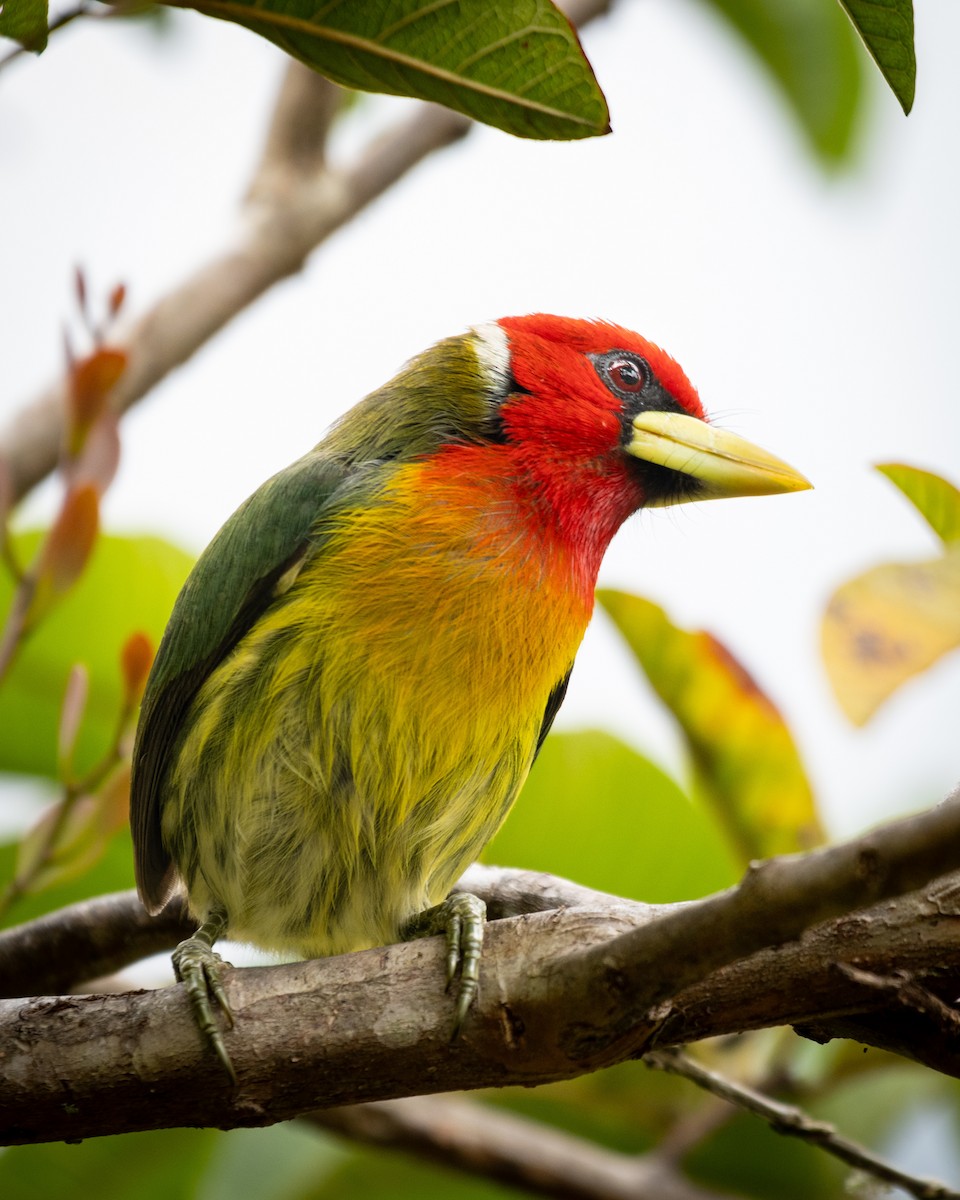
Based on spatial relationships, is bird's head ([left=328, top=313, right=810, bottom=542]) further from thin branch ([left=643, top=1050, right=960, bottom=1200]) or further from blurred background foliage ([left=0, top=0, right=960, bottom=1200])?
thin branch ([left=643, top=1050, right=960, bottom=1200])

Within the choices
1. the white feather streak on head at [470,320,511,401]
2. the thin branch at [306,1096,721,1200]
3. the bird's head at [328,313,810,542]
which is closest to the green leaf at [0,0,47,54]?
the bird's head at [328,313,810,542]

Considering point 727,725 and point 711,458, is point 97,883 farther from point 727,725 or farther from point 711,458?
point 711,458

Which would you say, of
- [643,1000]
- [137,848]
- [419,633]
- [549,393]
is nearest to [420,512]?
[419,633]

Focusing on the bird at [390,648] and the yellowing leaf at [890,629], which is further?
the yellowing leaf at [890,629]

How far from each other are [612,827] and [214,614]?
1.28 metres

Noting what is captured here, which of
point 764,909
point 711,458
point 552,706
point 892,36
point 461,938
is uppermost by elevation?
point 892,36

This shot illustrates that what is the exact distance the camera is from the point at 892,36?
1.58 meters

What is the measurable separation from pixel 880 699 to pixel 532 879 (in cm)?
77

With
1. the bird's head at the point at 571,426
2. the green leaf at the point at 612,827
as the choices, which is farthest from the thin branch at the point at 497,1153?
the bird's head at the point at 571,426

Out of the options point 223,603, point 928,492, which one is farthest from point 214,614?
point 928,492

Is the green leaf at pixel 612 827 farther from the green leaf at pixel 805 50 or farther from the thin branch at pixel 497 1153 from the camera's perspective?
the green leaf at pixel 805 50

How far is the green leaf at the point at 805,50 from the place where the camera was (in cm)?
346

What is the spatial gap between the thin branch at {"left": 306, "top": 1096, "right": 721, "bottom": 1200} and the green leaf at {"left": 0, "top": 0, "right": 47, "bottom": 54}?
213 cm

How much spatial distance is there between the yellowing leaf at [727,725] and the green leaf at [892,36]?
155 cm
